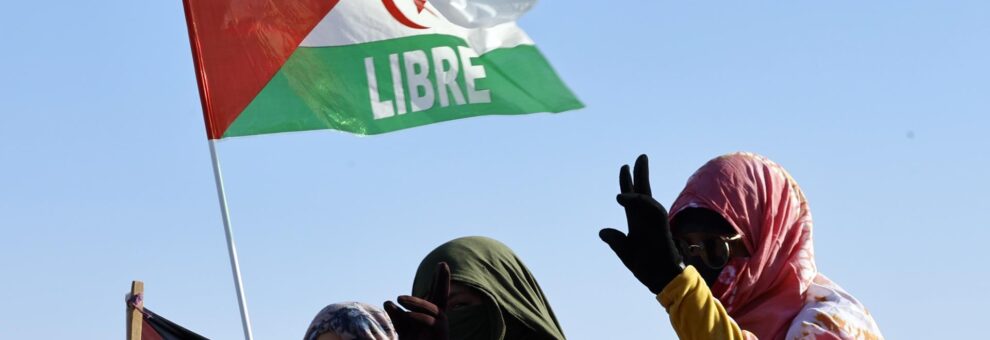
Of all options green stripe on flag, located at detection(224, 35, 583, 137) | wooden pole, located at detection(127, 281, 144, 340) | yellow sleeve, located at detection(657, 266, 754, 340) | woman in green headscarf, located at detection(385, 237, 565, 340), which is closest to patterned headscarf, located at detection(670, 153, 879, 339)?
yellow sleeve, located at detection(657, 266, 754, 340)

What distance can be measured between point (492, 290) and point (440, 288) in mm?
1382

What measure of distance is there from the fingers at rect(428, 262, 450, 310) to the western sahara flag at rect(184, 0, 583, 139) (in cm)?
313

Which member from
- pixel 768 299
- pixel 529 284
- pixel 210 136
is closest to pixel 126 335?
pixel 210 136

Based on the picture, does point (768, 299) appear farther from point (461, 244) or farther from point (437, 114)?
point (437, 114)

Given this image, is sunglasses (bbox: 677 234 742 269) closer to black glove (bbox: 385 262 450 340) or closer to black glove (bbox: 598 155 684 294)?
black glove (bbox: 598 155 684 294)

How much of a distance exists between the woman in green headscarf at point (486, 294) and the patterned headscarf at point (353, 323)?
1.26 meters

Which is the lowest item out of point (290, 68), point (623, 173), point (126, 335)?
point (126, 335)

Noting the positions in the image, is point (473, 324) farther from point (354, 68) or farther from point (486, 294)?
point (354, 68)

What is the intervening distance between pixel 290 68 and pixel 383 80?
1.44 ft

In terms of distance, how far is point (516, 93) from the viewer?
8.31 m

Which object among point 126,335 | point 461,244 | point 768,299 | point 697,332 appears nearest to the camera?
point 697,332

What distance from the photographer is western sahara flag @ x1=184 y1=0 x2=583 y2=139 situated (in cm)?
792

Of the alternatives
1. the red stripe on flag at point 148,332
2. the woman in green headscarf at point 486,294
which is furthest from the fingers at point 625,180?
the red stripe on flag at point 148,332

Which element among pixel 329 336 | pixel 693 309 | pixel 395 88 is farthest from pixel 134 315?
pixel 693 309
